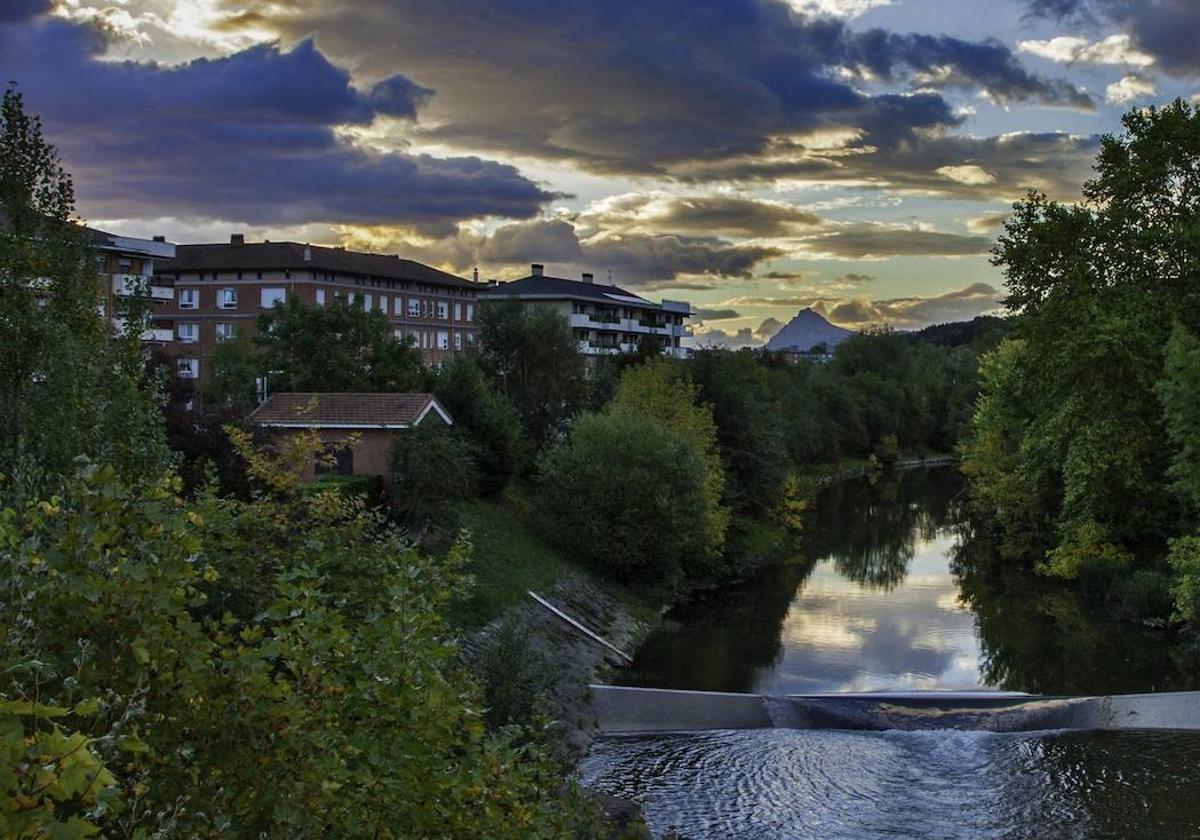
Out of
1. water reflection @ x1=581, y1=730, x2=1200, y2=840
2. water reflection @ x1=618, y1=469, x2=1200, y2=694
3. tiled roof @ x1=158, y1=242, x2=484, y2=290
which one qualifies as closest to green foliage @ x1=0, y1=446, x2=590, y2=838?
water reflection @ x1=581, y1=730, x2=1200, y2=840

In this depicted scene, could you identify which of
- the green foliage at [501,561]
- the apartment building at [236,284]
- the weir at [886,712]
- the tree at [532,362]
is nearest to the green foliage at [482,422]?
the green foliage at [501,561]

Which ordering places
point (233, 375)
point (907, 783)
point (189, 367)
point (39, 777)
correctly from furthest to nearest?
point (189, 367) → point (233, 375) → point (907, 783) → point (39, 777)

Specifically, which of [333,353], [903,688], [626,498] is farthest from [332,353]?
[903,688]

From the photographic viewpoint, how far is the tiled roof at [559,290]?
101875 mm

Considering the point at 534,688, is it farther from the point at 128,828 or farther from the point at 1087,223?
the point at 1087,223

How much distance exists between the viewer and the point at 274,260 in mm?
82562

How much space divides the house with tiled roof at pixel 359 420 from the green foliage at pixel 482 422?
557 centimetres

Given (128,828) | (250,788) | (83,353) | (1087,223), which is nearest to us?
(128,828)

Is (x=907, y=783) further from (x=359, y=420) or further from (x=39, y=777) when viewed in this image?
(x=39, y=777)

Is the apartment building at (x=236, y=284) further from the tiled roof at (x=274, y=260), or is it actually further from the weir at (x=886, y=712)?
the weir at (x=886, y=712)

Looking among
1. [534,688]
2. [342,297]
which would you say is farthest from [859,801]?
[342,297]

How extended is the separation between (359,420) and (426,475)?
4.19 m

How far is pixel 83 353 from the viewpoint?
15.0 m

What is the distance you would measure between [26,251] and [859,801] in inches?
745
